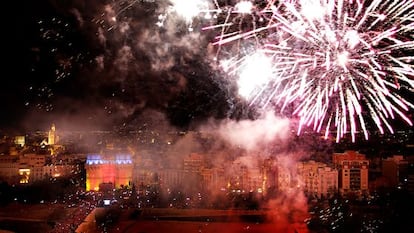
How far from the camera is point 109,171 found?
8.68m

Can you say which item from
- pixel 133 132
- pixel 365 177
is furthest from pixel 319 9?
pixel 133 132

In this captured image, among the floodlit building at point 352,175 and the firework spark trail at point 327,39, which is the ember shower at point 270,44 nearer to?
the firework spark trail at point 327,39

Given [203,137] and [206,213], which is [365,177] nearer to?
[206,213]

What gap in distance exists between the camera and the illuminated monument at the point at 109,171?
8445 mm

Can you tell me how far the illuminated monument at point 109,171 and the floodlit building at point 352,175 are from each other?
12.1 ft

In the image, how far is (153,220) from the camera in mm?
5723

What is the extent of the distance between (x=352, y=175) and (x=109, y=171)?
430 cm

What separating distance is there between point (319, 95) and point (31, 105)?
5746 millimetres

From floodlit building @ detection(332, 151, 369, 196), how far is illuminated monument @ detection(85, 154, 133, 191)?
3.68 m

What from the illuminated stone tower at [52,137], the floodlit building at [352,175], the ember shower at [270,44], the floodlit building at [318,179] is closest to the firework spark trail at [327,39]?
the ember shower at [270,44]

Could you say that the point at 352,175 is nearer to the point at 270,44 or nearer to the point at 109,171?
the point at 270,44

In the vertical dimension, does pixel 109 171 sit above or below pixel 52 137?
below

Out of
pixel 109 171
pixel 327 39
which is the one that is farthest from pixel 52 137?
pixel 327 39

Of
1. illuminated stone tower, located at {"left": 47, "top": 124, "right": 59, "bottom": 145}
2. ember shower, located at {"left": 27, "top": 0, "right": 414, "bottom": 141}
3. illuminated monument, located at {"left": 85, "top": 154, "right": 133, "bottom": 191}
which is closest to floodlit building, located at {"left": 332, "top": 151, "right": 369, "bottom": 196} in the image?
ember shower, located at {"left": 27, "top": 0, "right": 414, "bottom": 141}
